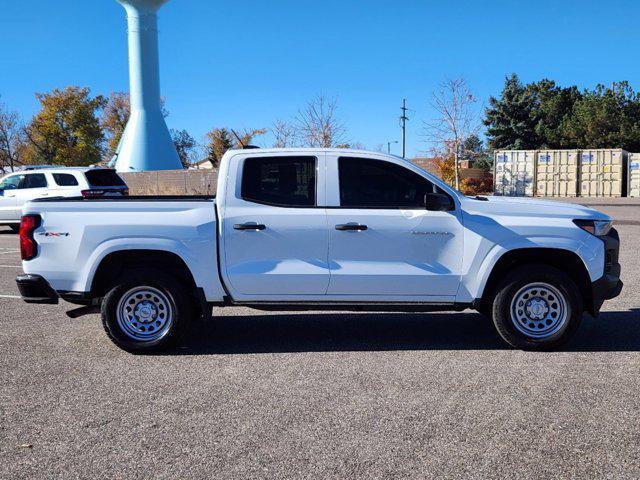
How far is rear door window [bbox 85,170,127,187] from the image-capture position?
16.5 metres

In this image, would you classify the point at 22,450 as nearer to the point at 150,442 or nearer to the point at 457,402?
the point at 150,442

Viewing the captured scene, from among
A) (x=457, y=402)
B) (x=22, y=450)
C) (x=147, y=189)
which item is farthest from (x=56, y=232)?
(x=147, y=189)

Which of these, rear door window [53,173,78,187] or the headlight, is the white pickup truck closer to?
the headlight

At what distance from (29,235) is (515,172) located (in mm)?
33372

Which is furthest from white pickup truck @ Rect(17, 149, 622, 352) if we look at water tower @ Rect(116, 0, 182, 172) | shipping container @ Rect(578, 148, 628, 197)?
water tower @ Rect(116, 0, 182, 172)

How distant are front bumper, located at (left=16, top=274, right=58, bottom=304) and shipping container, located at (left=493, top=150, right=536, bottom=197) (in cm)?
3254

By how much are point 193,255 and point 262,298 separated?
0.76 m

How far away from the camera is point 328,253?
18.5 ft

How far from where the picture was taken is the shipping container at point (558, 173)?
115 feet

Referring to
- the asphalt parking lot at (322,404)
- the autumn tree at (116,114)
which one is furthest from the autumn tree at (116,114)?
the asphalt parking lot at (322,404)

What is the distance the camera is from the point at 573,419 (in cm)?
404

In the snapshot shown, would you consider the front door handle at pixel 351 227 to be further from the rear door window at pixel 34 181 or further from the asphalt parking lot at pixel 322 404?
the rear door window at pixel 34 181

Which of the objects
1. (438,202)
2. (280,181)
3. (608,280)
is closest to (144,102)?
(280,181)

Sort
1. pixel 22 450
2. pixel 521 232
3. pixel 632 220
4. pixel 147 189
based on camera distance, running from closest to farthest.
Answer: pixel 22 450 < pixel 521 232 < pixel 632 220 < pixel 147 189
